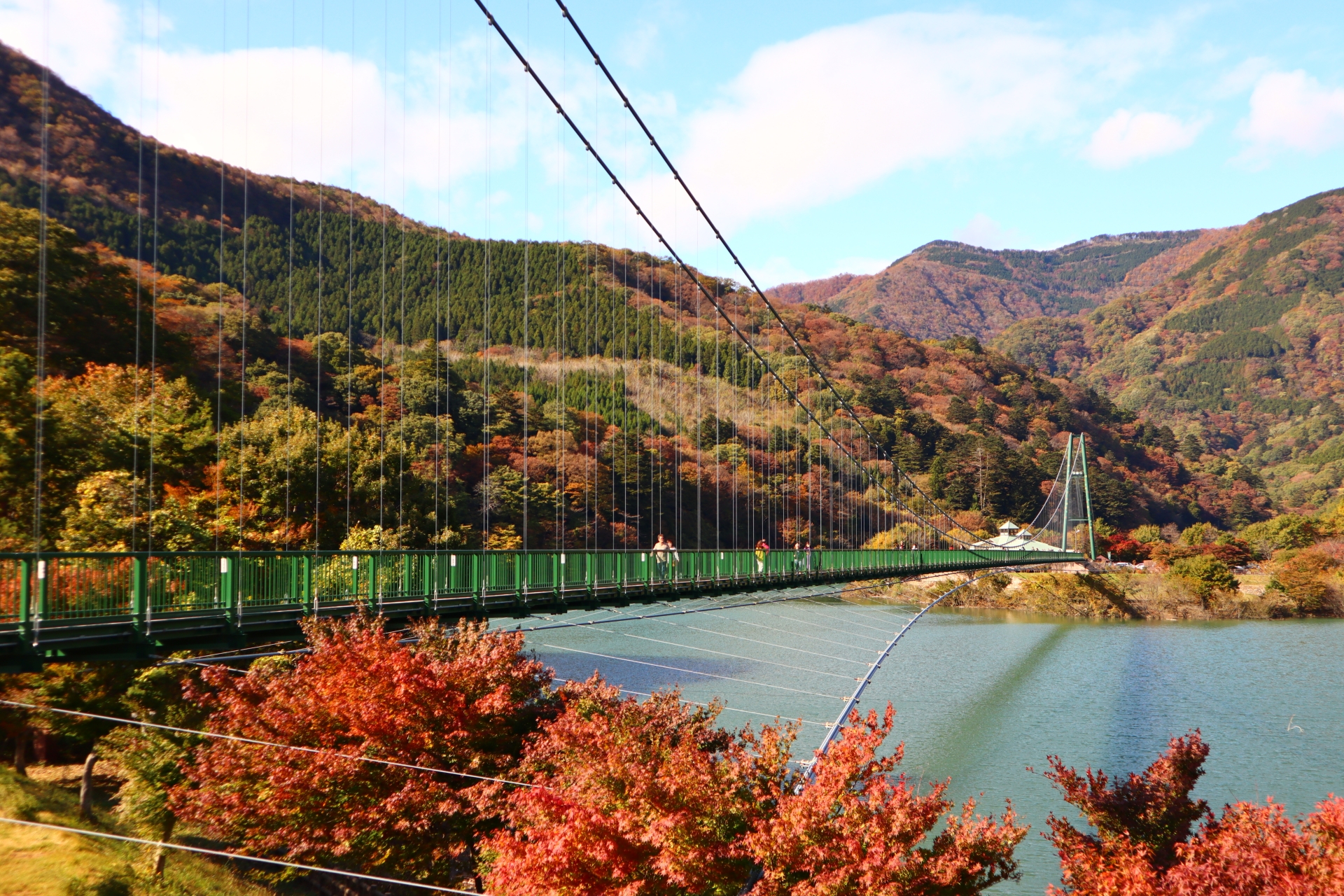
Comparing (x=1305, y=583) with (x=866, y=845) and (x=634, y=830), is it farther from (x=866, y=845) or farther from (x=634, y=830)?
(x=634, y=830)

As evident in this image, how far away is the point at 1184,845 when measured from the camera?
35.7ft

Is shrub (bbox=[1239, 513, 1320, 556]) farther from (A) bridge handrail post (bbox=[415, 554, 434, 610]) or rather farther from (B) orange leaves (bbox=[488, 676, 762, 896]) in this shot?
(B) orange leaves (bbox=[488, 676, 762, 896])

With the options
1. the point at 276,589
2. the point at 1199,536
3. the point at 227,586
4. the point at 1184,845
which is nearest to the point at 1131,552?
the point at 1199,536

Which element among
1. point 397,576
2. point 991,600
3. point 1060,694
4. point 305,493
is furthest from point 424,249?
point 397,576

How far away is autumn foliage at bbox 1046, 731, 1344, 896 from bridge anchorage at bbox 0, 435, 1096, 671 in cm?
893

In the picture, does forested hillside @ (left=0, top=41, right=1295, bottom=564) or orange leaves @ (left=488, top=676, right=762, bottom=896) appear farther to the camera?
forested hillside @ (left=0, top=41, right=1295, bottom=564)

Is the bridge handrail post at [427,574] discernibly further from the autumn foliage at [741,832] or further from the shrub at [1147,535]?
the shrub at [1147,535]

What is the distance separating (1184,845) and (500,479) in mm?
37564

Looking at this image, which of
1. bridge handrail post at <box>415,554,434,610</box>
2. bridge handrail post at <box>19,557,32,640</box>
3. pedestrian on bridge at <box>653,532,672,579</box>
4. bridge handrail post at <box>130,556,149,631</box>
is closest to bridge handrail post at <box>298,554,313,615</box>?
bridge handrail post at <box>415,554,434,610</box>

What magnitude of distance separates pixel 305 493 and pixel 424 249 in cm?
4154

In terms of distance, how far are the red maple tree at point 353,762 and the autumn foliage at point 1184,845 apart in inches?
306

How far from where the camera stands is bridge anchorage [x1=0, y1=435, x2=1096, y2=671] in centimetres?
955

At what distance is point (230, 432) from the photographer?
29406mm

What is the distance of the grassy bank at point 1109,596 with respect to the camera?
60812 millimetres
